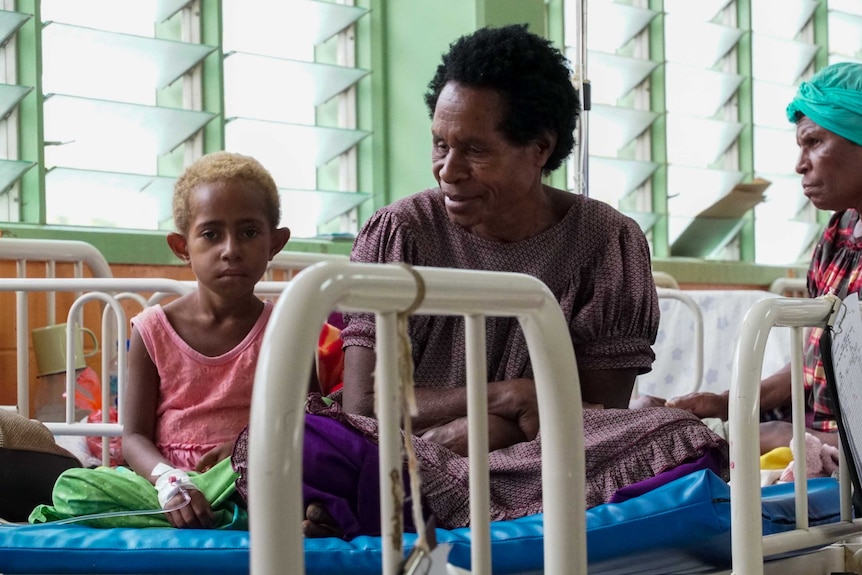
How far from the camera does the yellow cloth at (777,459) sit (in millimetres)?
2814

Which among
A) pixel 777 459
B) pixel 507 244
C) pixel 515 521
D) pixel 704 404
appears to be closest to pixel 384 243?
pixel 507 244

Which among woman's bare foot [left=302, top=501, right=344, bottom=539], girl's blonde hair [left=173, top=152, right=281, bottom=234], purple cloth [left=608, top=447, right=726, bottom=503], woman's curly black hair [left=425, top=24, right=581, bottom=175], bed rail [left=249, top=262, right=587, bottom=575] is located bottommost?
woman's bare foot [left=302, top=501, right=344, bottom=539]

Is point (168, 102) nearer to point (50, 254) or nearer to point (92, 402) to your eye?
point (50, 254)

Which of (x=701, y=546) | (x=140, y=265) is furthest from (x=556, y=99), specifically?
(x=140, y=265)

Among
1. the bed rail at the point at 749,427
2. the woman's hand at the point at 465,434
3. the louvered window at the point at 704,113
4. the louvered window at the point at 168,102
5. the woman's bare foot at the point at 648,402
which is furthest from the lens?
the louvered window at the point at 704,113

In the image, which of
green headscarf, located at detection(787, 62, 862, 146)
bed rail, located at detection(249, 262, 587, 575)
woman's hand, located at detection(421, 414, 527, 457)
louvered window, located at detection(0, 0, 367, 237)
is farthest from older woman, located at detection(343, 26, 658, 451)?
louvered window, located at detection(0, 0, 367, 237)

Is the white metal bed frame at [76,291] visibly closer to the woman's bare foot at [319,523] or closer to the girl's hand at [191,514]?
the girl's hand at [191,514]

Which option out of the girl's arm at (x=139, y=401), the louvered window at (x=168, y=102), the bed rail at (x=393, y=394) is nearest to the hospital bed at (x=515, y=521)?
the bed rail at (x=393, y=394)

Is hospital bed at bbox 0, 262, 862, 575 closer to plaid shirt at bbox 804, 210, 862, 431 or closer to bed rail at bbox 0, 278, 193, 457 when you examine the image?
plaid shirt at bbox 804, 210, 862, 431

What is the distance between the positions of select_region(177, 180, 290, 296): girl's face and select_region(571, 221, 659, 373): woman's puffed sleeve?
2.31 feet

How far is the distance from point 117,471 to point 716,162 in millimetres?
5274

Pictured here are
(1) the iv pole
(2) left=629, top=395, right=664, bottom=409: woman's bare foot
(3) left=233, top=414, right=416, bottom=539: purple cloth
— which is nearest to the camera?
(3) left=233, top=414, right=416, bottom=539: purple cloth

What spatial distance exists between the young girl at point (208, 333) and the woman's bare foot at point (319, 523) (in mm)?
522

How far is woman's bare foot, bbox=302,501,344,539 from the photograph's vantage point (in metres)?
1.91
